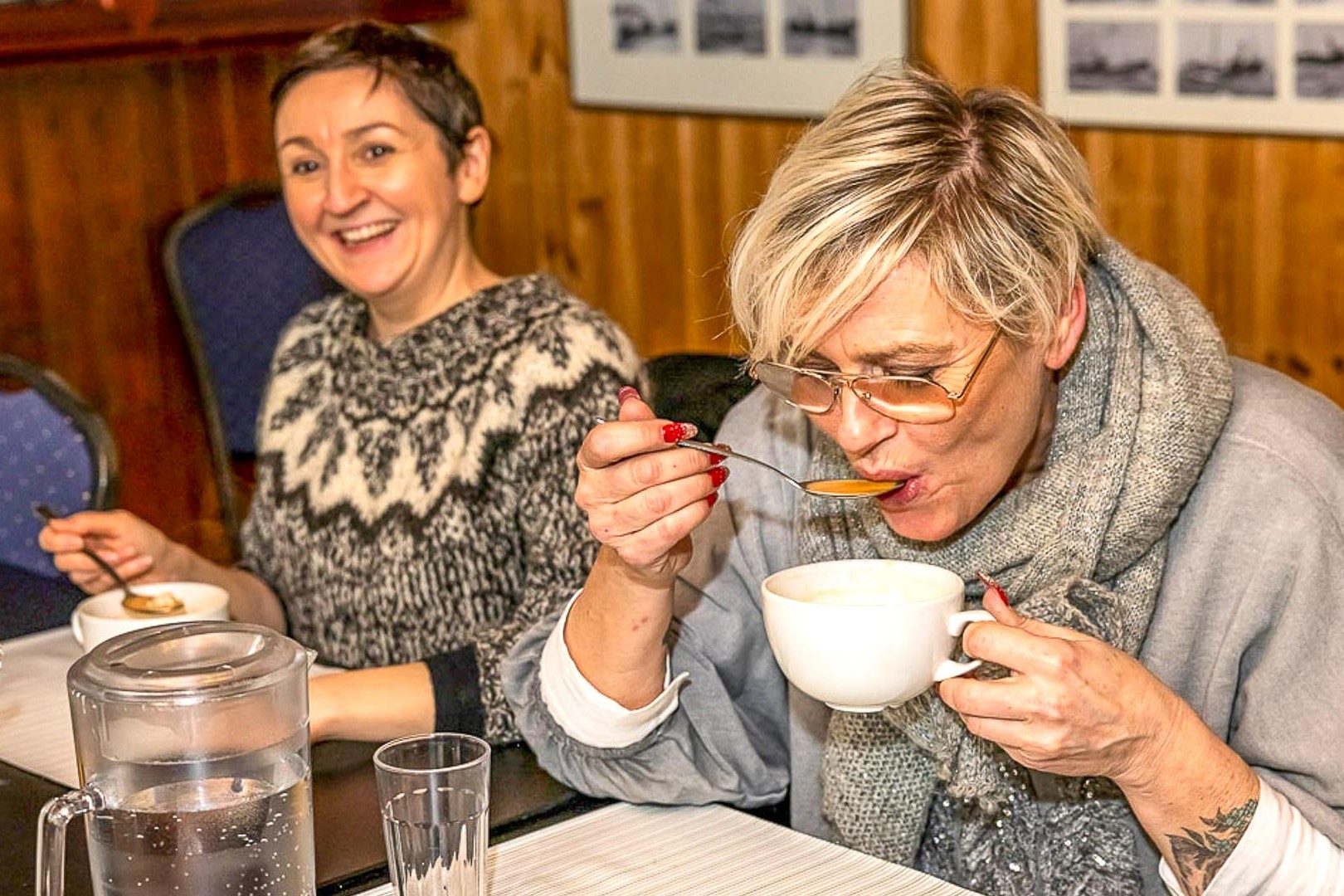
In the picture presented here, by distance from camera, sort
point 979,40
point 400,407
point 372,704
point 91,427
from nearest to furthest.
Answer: point 372,704 → point 400,407 → point 91,427 → point 979,40

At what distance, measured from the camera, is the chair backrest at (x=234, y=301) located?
11.8 ft

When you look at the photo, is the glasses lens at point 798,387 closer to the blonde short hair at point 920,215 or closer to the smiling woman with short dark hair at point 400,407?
the blonde short hair at point 920,215

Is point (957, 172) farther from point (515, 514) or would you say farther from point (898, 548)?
point (515, 514)

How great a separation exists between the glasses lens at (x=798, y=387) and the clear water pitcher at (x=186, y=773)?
0.49 meters

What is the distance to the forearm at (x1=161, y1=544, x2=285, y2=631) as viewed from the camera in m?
2.10

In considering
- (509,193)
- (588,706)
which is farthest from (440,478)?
(509,193)

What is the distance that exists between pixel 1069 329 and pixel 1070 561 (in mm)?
193

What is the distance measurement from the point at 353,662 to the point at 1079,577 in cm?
96

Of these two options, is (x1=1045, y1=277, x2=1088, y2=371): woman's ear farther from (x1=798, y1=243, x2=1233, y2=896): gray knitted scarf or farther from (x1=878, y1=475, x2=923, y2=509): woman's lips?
(x1=878, y1=475, x2=923, y2=509): woman's lips

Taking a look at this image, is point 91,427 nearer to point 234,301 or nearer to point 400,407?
point 400,407

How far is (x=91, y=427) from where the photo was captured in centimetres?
257

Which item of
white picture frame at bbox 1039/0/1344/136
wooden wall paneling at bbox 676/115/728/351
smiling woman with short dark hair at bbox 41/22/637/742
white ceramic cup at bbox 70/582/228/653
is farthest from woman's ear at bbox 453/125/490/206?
wooden wall paneling at bbox 676/115/728/351

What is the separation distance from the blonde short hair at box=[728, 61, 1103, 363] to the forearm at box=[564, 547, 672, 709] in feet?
0.72

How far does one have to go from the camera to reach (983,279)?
4.66 ft
